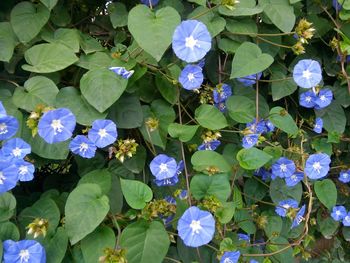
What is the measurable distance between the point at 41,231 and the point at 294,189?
860mm

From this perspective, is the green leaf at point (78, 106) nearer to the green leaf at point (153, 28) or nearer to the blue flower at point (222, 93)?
the green leaf at point (153, 28)

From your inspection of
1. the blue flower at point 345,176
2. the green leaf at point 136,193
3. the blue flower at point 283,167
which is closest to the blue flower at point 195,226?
the green leaf at point 136,193

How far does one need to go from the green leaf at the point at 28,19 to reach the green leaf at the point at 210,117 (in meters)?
0.52

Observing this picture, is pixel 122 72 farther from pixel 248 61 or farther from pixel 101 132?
pixel 248 61

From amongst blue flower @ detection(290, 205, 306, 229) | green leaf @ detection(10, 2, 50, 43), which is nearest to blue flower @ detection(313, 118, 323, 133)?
blue flower @ detection(290, 205, 306, 229)

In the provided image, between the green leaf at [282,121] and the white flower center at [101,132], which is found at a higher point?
the white flower center at [101,132]

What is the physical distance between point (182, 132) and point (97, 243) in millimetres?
374

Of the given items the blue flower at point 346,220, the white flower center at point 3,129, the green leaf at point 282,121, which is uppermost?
the white flower center at point 3,129

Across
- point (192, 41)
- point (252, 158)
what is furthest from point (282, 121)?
point (192, 41)

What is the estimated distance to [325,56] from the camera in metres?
1.64

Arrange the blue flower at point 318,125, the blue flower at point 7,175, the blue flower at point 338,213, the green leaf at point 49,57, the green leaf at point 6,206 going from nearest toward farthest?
the blue flower at point 7,175, the green leaf at point 6,206, the green leaf at point 49,57, the blue flower at point 318,125, the blue flower at point 338,213

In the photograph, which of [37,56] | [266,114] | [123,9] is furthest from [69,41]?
[266,114]

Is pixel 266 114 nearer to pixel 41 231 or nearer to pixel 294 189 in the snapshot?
pixel 294 189

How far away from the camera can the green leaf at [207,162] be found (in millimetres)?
1175
